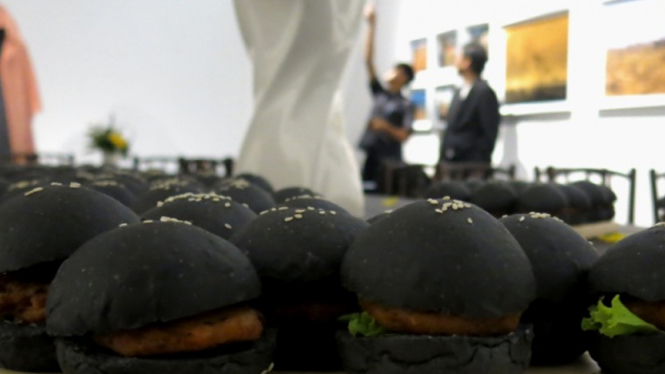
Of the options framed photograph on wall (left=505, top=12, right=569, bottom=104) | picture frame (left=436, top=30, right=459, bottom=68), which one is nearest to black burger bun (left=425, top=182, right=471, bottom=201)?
framed photograph on wall (left=505, top=12, right=569, bottom=104)

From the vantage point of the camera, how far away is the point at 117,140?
6.54m

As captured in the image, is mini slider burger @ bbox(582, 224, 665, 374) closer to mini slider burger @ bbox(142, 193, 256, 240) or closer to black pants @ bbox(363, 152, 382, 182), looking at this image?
mini slider burger @ bbox(142, 193, 256, 240)

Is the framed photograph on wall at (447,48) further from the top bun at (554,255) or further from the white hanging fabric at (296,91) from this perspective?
the top bun at (554,255)

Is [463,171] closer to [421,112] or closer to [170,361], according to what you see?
[421,112]

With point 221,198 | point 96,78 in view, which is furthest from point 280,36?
point 96,78

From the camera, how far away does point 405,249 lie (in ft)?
2.52

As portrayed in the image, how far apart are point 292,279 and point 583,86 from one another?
4194mm

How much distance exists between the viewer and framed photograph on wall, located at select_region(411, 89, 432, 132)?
7070 mm

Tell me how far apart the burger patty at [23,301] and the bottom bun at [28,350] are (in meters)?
0.03

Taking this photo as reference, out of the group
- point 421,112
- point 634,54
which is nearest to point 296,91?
point 634,54

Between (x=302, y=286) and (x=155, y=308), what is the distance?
204 mm

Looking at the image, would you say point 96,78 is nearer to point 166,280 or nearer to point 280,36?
point 280,36

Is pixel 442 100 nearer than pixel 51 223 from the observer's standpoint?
No

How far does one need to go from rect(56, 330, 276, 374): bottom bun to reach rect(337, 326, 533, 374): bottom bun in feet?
0.36
